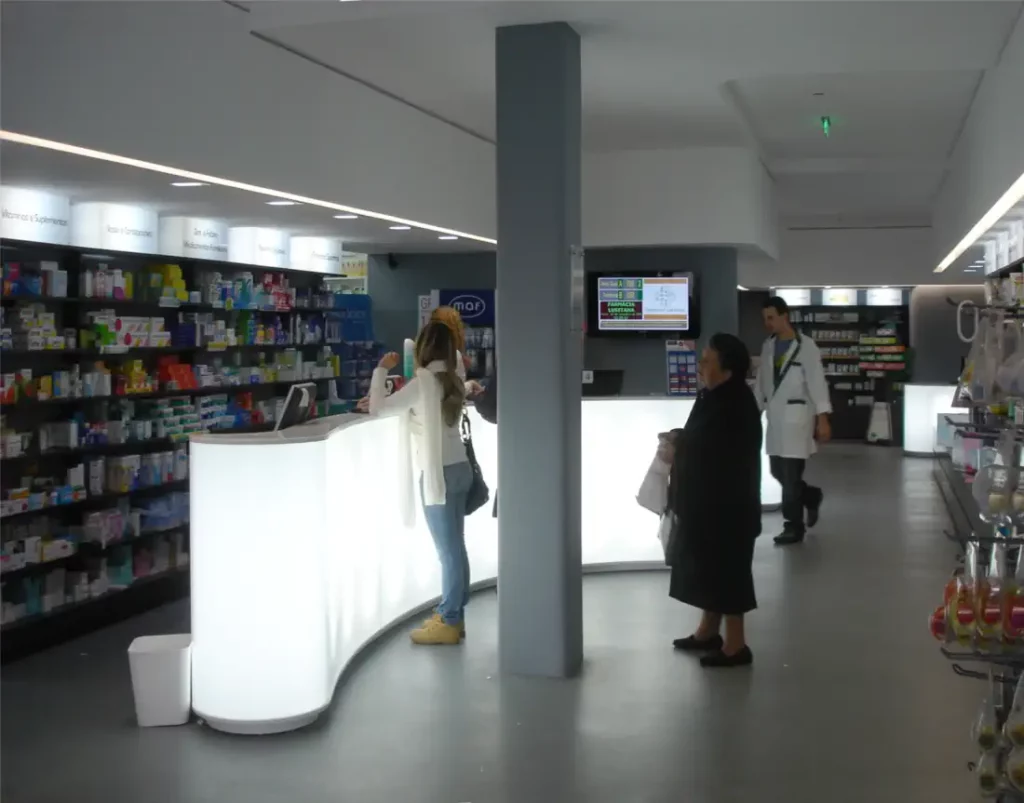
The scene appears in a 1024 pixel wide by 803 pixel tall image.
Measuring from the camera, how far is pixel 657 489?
5863 mm

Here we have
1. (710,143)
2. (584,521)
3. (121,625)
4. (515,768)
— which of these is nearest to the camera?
(515,768)

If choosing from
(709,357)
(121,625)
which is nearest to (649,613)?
(709,357)

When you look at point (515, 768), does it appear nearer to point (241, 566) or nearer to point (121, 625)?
point (241, 566)

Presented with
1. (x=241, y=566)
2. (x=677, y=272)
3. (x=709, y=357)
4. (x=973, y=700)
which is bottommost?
(x=973, y=700)

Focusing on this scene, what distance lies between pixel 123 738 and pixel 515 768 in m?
1.63

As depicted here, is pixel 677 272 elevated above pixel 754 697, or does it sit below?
above

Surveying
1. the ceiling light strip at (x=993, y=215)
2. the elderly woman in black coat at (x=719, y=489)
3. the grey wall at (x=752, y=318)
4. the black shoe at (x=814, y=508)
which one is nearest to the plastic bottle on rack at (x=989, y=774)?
the elderly woman in black coat at (x=719, y=489)

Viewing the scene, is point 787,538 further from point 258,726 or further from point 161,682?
point 161,682

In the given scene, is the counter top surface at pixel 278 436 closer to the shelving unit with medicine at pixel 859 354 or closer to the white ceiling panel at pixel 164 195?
the white ceiling panel at pixel 164 195

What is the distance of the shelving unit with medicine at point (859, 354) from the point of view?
17484mm

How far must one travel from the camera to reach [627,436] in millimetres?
7859

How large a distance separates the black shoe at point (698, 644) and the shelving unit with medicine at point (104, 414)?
2.39 meters

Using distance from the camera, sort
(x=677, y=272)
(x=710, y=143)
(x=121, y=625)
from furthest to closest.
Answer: (x=677, y=272), (x=710, y=143), (x=121, y=625)

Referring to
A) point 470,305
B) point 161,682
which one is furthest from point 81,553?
point 470,305
